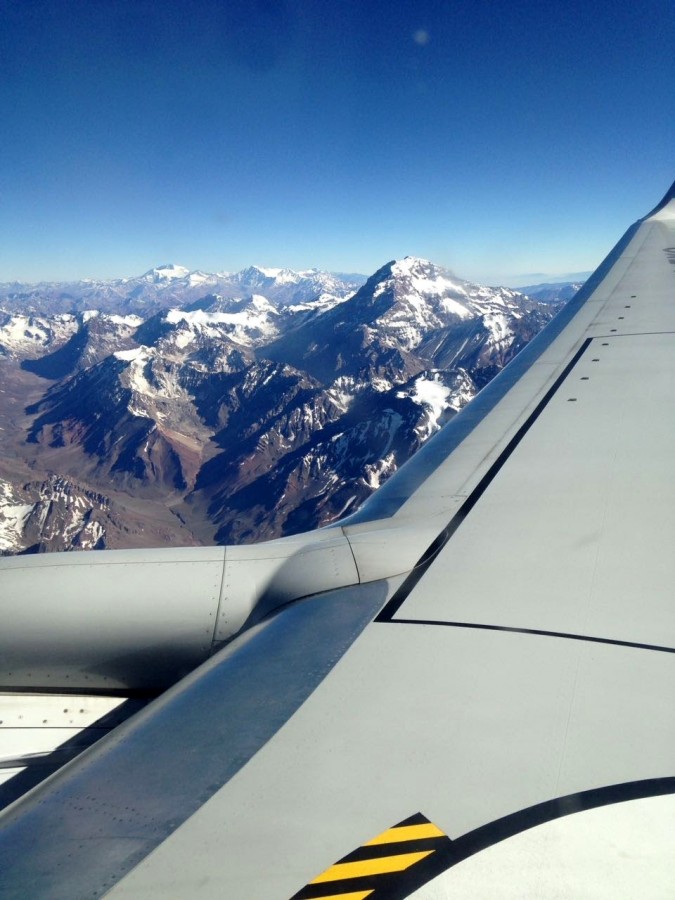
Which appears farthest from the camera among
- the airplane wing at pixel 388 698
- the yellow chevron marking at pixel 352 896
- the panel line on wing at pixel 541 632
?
the panel line on wing at pixel 541 632

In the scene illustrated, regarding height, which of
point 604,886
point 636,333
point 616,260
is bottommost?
point 604,886

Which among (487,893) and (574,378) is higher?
(574,378)

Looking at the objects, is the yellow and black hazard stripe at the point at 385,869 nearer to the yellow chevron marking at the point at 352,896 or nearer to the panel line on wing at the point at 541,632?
the yellow chevron marking at the point at 352,896

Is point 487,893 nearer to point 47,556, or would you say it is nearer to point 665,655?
point 665,655

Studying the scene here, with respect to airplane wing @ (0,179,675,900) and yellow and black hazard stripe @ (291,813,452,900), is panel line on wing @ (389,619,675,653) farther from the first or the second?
yellow and black hazard stripe @ (291,813,452,900)

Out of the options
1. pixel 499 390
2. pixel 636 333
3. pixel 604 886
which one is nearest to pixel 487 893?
pixel 604 886

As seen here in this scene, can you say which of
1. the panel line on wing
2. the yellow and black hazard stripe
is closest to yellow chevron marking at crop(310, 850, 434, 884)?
the yellow and black hazard stripe

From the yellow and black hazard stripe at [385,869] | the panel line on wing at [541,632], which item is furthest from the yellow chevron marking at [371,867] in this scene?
the panel line on wing at [541,632]
